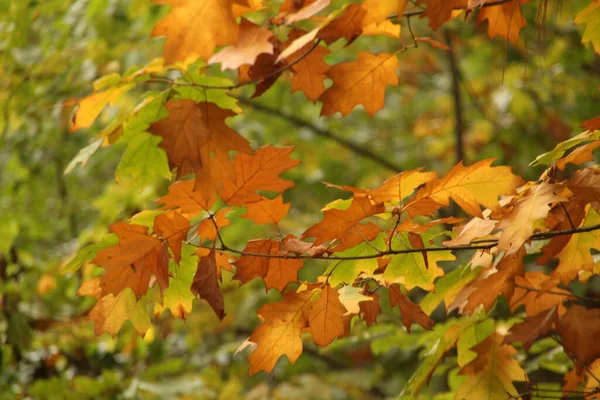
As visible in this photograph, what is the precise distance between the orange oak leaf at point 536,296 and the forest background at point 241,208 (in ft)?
0.09

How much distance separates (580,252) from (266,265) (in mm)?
536

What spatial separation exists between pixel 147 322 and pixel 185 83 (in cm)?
45

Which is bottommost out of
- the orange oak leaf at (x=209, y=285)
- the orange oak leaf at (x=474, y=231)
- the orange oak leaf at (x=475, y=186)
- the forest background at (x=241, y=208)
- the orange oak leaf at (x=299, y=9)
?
the forest background at (x=241, y=208)

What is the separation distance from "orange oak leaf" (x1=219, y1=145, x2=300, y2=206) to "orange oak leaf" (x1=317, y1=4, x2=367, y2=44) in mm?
198

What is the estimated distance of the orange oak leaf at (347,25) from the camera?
101 cm

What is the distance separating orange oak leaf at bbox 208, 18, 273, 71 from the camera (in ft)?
3.17

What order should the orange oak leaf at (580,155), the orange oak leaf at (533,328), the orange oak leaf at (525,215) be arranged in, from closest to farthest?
the orange oak leaf at (525,215), the orange oak leaf at (580,155), the orange oak leaf at (533,328)

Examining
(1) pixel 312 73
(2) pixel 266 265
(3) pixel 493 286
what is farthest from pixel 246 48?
(3) pixel 493 286

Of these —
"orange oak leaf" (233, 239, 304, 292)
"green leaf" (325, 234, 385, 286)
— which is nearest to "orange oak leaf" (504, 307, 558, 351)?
"green leaf" (325, 234, 385, 286)

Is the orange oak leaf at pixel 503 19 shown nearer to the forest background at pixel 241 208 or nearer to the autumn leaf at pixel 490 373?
the forest background at pixel 241 208

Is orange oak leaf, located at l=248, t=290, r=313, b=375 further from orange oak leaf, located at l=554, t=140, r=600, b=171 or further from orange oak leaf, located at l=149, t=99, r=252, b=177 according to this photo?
orange oak leaf, located at l=554, t=140, r=600, b=171

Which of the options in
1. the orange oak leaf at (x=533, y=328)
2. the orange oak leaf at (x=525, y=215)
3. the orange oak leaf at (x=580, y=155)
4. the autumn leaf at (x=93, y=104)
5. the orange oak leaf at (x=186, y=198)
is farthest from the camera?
the autumn leaf at (x=93, y=104)

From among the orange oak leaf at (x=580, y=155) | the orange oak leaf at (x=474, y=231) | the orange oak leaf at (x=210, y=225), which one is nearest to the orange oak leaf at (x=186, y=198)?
the orange oak leaf at (x=210, y=225)

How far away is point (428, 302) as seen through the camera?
1.35 m
